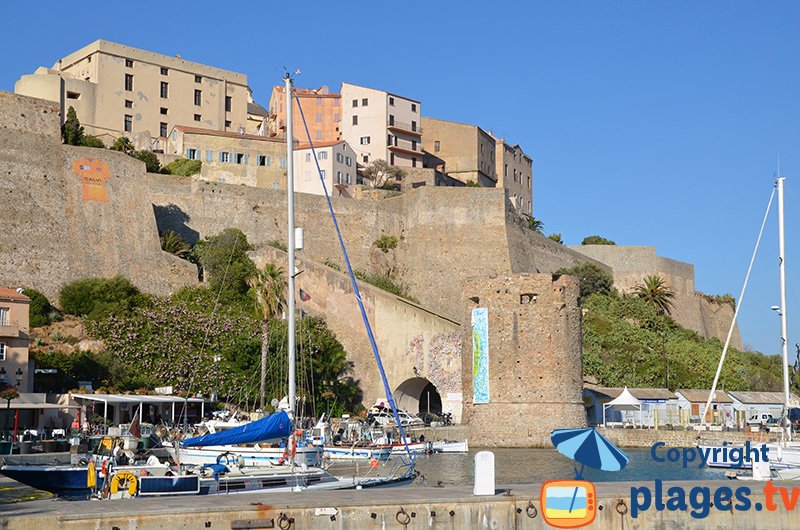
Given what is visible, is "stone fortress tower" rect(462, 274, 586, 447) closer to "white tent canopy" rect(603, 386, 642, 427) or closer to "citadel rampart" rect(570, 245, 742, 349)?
"white tent canopy" rect(603, 386, 642, 427)

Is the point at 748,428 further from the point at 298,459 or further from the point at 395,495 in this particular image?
the point at 395,495

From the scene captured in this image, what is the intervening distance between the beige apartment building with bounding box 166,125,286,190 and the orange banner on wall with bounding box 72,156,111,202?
13717 mm

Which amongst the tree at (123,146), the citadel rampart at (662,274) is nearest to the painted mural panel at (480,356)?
the tree at (123,146)

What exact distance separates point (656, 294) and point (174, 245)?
30149mm

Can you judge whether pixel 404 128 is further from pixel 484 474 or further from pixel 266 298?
pixel 484 474

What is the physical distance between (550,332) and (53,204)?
21.6 meters

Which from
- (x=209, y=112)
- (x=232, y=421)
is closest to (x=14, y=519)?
(x=232, y=421)

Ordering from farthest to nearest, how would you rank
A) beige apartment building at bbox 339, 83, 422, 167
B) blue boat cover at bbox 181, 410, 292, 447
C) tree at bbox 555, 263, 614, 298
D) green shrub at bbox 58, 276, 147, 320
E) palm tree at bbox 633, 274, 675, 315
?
1. beige apartment building at bbox 339, 83, 422, 167
2. palm tree at bbox 633, 274, 675, 315
3. tree at bbox 555, 263, 614, 298
4. green shrub at bbox 58, 276, 147, 320
5. blue boat cover at bbox 181, 410, 292, 447

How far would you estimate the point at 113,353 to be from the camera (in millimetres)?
Answer: 39344

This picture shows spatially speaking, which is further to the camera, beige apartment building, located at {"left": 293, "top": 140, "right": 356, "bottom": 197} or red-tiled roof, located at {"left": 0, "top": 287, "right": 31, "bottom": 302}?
beige apartment building, located at {"left": 293, "top": 140, "right": 356, "bottom": 197}

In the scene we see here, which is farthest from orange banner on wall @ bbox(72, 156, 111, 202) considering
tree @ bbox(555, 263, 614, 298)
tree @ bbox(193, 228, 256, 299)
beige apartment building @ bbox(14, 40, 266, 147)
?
tree @ bbox(555, 263, 614, 298)

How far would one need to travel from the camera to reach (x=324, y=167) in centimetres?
6366

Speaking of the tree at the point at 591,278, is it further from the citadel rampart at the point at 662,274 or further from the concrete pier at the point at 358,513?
the concrete pier at the point at 358,513

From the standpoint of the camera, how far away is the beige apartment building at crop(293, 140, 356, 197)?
6259 cm
